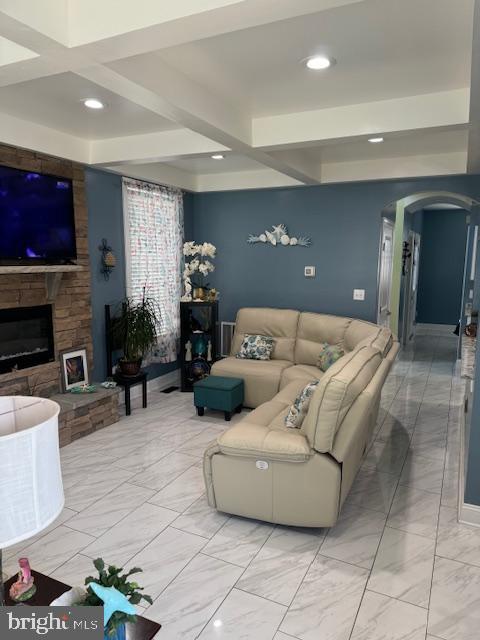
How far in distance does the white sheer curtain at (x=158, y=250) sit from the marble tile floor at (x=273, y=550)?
6.09 feet

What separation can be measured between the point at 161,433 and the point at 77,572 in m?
1.89

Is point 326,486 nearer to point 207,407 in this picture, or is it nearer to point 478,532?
point 478,532

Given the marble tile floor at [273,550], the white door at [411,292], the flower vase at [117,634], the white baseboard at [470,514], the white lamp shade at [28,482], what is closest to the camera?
the white lamp shade at [28,482]

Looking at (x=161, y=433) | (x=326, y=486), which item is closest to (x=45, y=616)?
(x=326, y=486)

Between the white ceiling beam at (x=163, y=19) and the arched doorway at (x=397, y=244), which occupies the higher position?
the white ceiling beam at (x=163, y=19)

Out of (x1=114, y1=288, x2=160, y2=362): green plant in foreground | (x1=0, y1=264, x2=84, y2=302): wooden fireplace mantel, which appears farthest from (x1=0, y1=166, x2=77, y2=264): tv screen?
(x1=114, y1=288, x2=160, y2=362): green plant in foreground

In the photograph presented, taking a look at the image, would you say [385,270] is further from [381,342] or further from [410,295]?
[410,295]

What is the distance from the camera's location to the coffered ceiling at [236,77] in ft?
5.62

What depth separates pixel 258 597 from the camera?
7.26 feet

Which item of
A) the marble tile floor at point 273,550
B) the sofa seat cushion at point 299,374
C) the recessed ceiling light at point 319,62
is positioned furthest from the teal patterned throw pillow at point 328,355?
the recessed ceiling light at point 319,62

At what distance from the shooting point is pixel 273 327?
5363 millimetres

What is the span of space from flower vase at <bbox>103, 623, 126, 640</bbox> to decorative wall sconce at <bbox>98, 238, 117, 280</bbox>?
3826 mm

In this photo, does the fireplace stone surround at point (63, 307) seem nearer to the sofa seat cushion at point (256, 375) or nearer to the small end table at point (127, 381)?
the small end table at point (127, 381)

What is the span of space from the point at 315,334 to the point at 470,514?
2.62 metres
